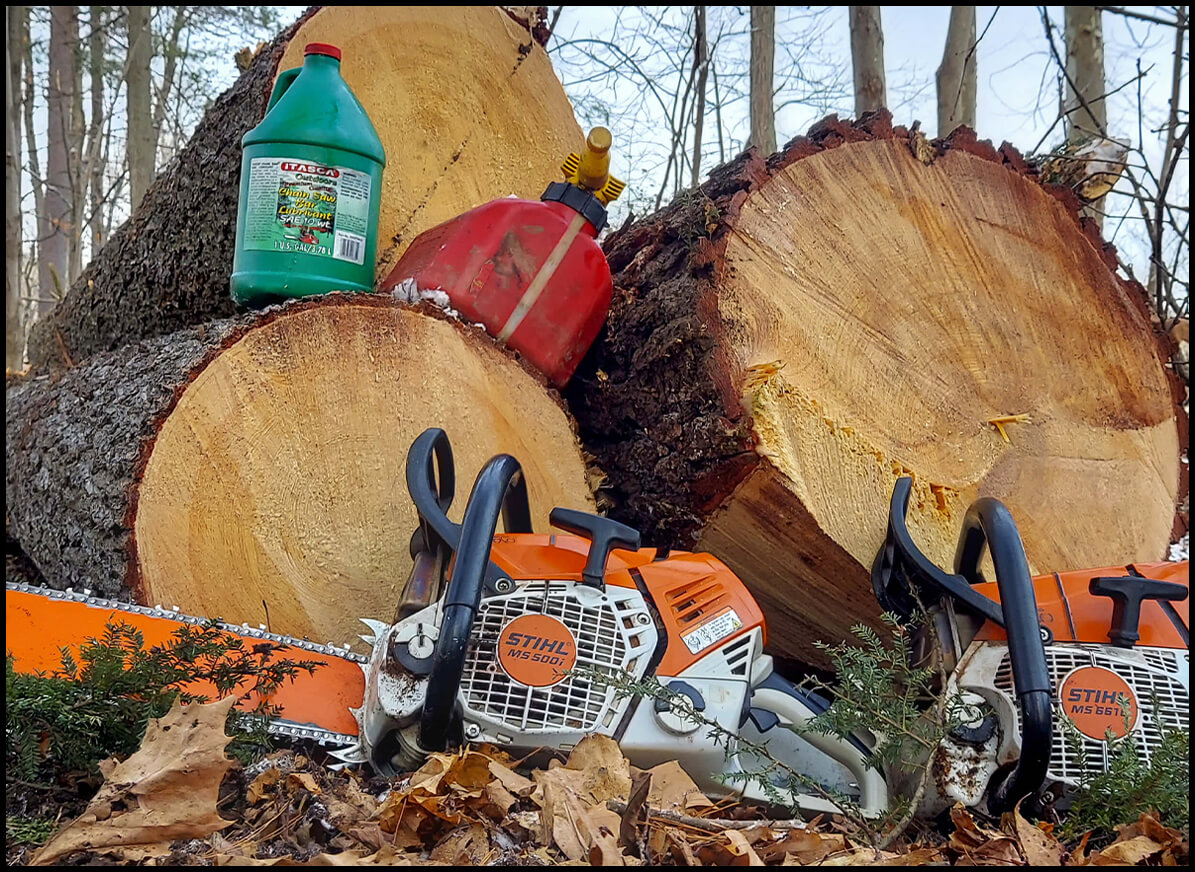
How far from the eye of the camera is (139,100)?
427 inches

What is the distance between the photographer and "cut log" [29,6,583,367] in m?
2.87

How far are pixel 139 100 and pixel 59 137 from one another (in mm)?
3178

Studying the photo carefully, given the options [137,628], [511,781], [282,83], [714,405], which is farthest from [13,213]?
[511,781]

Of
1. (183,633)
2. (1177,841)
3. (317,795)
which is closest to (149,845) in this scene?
(317,795)

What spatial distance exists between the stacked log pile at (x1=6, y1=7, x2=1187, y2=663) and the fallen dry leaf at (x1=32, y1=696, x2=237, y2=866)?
678 millimetres

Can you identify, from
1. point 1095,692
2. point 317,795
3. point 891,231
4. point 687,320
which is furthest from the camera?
point 891,231

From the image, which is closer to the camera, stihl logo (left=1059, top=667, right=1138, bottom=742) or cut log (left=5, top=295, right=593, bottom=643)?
stihl logo (left=1059, top=667, right=1138, bottom=742)

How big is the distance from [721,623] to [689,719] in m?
0.18

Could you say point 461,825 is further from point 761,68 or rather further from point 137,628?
point 761,68

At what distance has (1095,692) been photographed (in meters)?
1.60

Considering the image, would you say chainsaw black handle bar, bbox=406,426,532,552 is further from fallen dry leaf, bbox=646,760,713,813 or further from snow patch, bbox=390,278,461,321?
snow patch, bbox=390,278,461,321

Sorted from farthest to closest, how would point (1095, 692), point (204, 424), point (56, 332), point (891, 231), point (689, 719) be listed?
1. point (56, 332)
2. point (891, 231)
3. point (204, 424)
4. point (1095, 692)
5. point (689, 719)

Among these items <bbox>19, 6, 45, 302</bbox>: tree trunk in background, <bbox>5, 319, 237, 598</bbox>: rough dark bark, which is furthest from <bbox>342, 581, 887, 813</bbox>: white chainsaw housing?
<bbox>19, 6, 45, 302</bbox>: tree trunk in background

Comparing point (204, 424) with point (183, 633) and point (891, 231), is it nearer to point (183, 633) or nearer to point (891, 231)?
point (183, 633)
